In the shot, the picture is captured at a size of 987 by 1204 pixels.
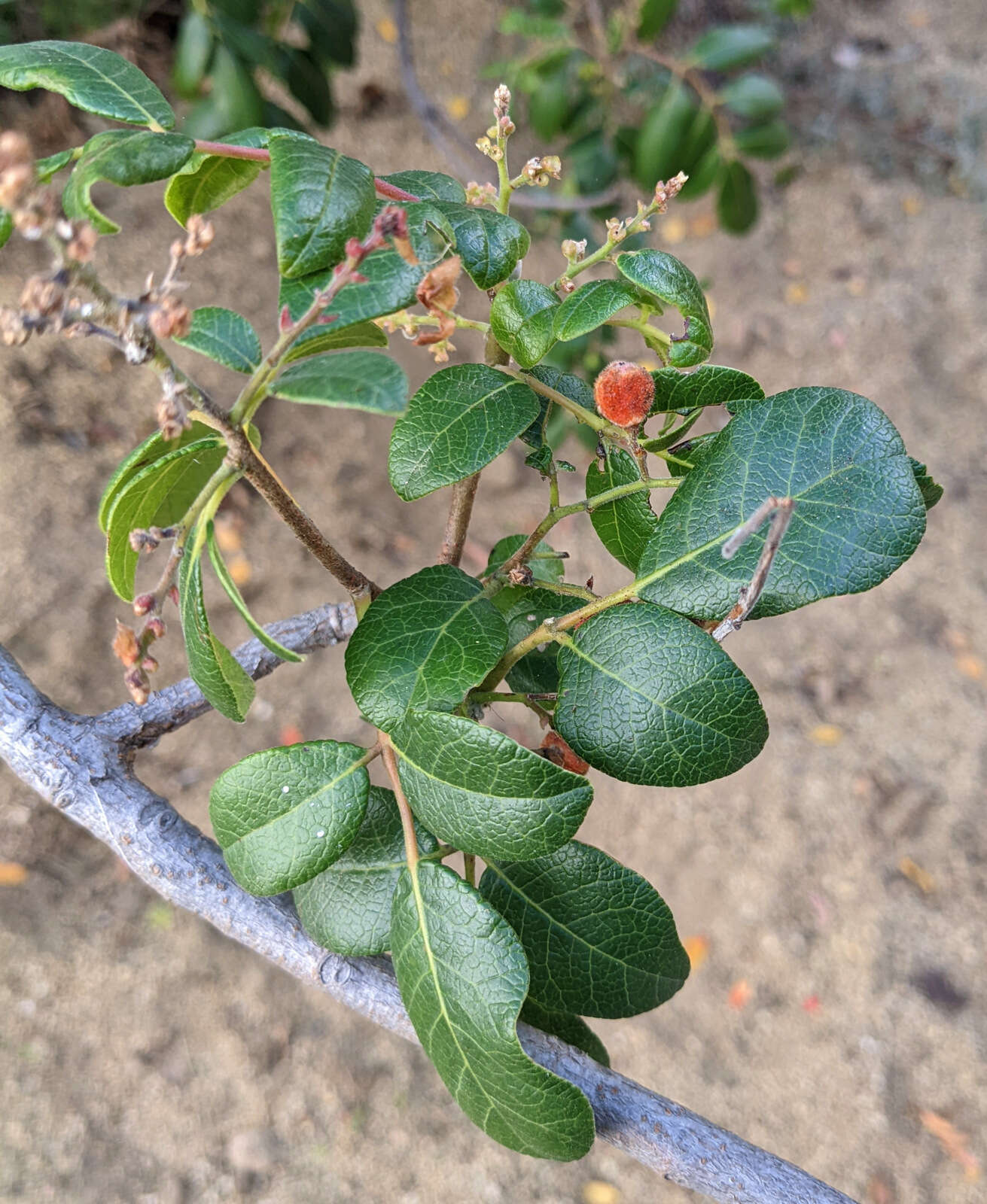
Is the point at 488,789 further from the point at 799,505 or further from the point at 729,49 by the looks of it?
the point at 729,49

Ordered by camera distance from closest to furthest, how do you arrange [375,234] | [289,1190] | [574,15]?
1. [375,234]
2. [289,1190]
3. [574,15]

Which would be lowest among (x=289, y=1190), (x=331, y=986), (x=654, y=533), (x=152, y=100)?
(x=289, y=1190)

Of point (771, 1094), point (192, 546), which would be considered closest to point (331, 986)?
point (192, 546)

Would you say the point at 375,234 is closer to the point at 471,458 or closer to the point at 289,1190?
the point at 471,458

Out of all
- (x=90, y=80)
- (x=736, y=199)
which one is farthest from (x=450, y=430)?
(x=736, y=199)

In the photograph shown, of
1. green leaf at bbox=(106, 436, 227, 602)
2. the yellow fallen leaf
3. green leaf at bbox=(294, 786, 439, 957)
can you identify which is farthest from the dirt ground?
green leaf at bbox=(106, 436, 227, 602)

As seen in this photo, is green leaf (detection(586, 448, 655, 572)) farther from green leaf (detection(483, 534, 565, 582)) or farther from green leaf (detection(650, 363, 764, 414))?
green leaf (detection(483, 534, 565, 582))
